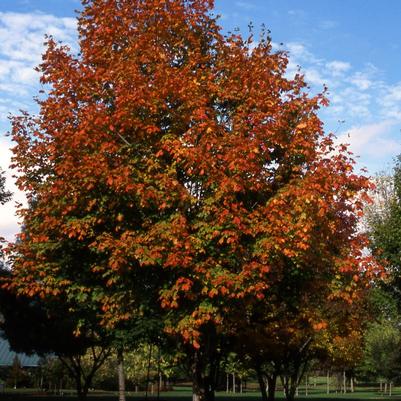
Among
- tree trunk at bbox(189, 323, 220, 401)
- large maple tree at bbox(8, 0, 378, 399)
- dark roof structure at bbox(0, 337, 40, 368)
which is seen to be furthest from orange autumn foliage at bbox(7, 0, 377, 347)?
dark roof structure at bbox(0, 337, 40, 368)

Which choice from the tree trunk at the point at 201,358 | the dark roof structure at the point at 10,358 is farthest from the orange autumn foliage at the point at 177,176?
the dark roof structure at the point at 10,358

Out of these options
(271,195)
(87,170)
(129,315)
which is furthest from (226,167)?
(129,315)

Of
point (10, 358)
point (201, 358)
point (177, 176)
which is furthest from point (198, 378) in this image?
point (10, 358)

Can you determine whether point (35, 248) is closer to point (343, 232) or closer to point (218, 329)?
point (218, 329)

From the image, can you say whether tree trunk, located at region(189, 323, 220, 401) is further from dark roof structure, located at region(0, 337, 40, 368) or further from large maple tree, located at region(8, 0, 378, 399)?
dark roof structure, located at region(0, 337, 40, 368)

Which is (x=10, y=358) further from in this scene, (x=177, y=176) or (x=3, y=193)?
(x=177, y=176)

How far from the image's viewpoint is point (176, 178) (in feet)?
46.6

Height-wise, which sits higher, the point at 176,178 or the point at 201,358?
the point at 176,178

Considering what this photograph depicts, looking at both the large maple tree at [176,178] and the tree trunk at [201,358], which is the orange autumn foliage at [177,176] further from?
the tree trunk at [201,358]

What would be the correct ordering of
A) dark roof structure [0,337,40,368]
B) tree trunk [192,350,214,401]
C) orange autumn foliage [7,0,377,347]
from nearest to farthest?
1. orange autumn foliage [7,0,377,347]
2. tree trunk [192,350,214,401]
3. dark roof structure [0,337,40,368]

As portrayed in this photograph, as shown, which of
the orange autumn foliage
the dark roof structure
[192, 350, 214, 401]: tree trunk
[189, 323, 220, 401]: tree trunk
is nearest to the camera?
the orange autumn foliage

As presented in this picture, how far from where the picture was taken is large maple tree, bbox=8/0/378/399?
1278cm

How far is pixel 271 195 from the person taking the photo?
47.9 ft

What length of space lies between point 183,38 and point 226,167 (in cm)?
450
